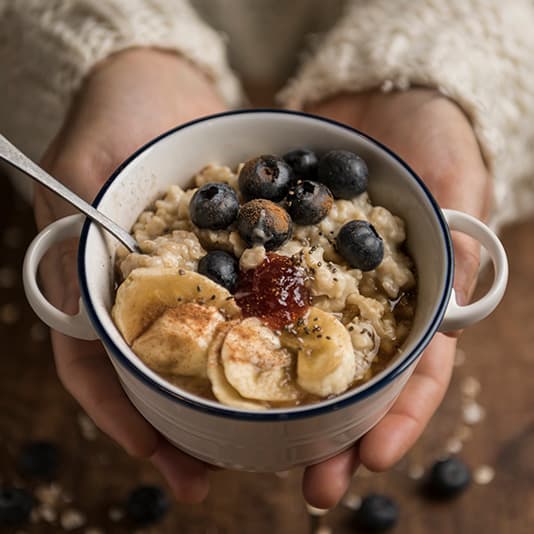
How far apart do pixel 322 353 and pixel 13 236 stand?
120 cm

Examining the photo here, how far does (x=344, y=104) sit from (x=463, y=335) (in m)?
0.59

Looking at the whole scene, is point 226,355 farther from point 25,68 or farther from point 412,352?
point 25,68

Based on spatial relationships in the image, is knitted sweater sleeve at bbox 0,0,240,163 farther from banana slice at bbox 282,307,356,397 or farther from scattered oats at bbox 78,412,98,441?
banana slice at bbox 282,307,356,397

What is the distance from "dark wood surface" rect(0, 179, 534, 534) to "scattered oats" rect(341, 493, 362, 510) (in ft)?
0.04

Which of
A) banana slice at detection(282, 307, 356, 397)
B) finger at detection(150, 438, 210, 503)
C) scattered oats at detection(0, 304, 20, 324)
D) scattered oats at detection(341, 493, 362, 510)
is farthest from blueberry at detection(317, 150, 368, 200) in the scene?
scattered oats at detection(0, 304, 20, 324)

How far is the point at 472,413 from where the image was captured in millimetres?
1722

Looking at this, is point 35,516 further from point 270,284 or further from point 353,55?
point 353,55

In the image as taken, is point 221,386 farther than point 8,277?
No

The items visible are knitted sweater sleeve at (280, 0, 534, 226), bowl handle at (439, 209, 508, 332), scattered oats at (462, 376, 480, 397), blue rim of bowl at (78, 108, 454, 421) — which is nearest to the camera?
blue rim of bowl at (78, 108, 454, 421)

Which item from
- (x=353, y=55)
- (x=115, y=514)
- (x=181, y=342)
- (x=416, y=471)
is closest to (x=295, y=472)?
(x=416, y=471)

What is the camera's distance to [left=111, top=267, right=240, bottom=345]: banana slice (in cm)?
104

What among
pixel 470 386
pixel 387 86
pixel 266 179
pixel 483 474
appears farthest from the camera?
pixel 470 386

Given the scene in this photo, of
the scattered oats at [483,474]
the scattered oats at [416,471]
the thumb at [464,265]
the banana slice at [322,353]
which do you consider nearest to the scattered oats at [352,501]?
the scattered oats at [416,471]

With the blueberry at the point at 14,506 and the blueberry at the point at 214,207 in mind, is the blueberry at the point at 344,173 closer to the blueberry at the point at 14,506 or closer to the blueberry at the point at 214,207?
the blueberry at the point at 214,207
